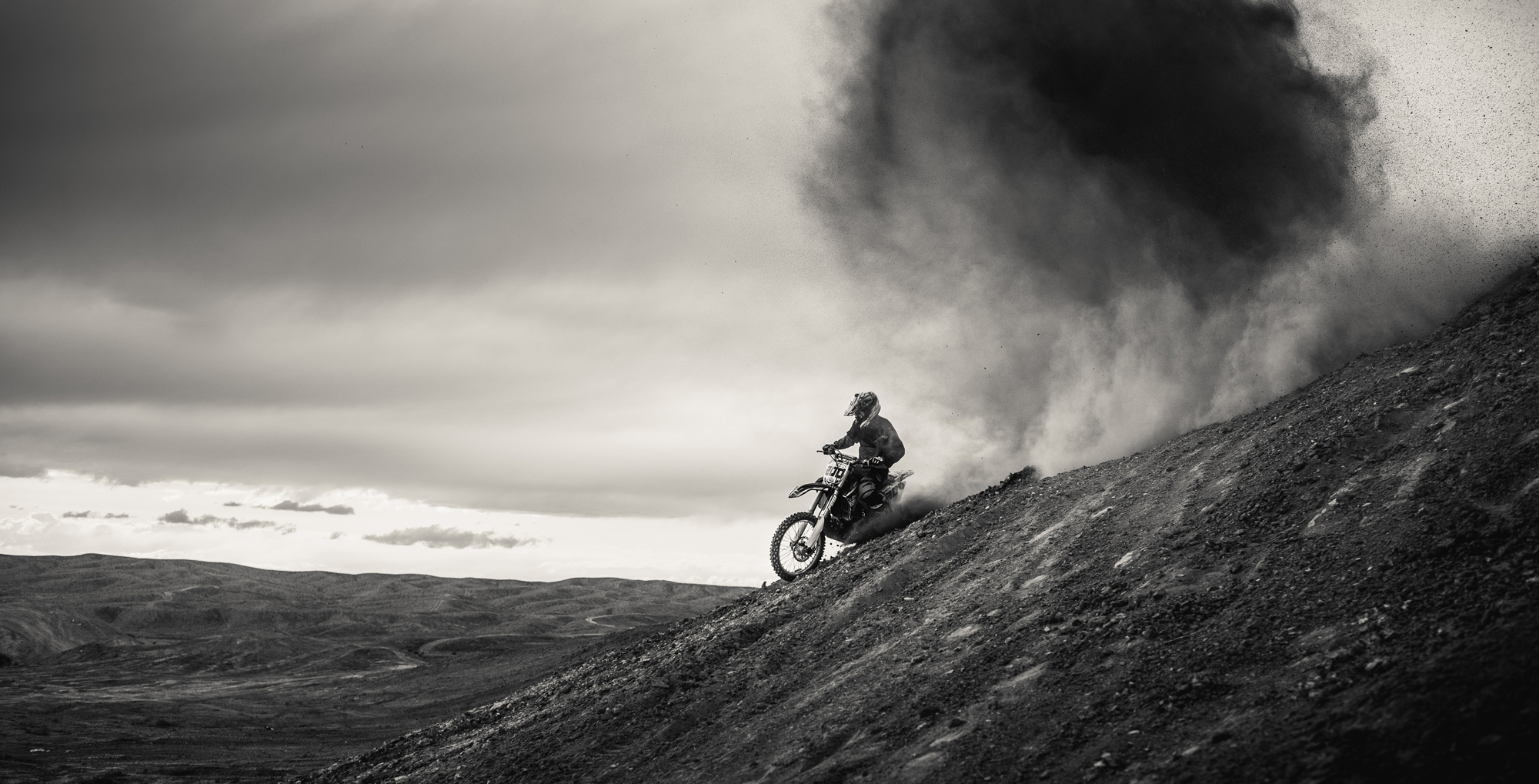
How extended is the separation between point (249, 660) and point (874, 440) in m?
60.2

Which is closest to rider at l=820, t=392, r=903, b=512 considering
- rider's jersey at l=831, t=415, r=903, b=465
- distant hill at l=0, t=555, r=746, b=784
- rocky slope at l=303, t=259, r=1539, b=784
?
rider's jersey at l=831, t=415, r=903, b=465

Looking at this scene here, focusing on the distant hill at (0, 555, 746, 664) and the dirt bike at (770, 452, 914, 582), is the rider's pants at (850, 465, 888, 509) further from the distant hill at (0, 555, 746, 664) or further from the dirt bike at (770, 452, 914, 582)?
the distant hill at (0, 555, 746, 664)

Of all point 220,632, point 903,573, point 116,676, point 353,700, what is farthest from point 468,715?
point 220,632

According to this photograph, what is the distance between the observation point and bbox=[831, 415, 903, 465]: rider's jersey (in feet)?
71.7

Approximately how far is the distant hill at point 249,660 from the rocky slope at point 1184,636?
1877cm

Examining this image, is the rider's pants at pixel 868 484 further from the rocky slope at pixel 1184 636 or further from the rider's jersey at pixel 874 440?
the rocky slope at pixel 1184 636

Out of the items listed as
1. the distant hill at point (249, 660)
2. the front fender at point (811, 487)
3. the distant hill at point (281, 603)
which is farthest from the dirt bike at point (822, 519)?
the distant hill at point (281, 603)

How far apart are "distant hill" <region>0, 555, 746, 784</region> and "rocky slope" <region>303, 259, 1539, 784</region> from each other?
18.8 metres

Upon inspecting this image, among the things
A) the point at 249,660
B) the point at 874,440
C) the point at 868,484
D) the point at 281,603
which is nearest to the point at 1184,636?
the point at 868,484

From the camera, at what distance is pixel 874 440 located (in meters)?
21.9

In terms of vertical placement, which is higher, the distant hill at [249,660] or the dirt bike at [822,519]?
the dirt bike at [822,519]

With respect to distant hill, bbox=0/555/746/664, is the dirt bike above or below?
above

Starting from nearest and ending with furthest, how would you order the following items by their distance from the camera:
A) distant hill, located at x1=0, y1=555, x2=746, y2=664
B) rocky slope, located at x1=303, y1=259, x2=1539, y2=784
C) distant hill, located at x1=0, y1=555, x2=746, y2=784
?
rocky slope, located at x1=303, y1=259, x2=1539, y2=784
distant hill, located at x1=0, y1=555, x2=746, y2=784
distant hill, located at x1=0, y1=555, x2=746, y2=664

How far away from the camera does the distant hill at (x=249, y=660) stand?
1328 inches
